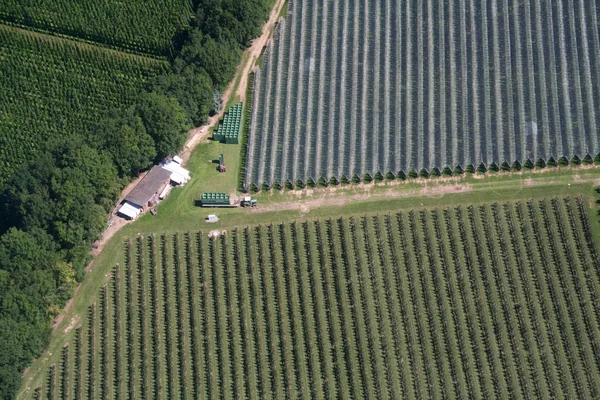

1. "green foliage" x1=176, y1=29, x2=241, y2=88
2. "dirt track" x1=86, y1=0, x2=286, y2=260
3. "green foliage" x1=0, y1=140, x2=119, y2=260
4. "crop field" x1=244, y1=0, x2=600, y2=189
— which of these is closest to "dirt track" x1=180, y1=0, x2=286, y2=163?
"dirt track" x1=86, y1=0, x2=286, y2=260

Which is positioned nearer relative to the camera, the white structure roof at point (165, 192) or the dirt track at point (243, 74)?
the white structure roof at point (165, 192)

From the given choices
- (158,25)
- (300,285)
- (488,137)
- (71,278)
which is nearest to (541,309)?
(488,137)

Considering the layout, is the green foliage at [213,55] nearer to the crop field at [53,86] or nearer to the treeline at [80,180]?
the treeline at [80,180]

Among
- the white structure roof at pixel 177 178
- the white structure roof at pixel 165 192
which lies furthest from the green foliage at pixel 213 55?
the white structure roof at pixel 165 192

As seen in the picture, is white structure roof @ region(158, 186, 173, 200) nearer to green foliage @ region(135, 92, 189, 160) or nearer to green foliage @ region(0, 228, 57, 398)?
green foliage @ region(135, 92, 189, 160)

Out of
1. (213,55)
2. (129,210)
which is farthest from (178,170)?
→ (213,55)

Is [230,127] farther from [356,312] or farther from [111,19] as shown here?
[356,312]
